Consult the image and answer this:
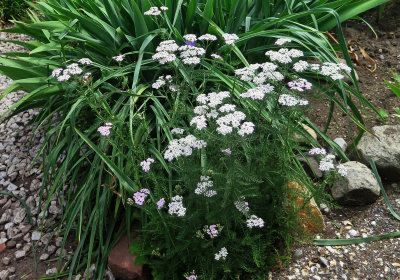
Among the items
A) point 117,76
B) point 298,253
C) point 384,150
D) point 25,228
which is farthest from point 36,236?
point 384,150

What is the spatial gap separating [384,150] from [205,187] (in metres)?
1.31

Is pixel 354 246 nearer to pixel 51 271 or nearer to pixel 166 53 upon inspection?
pixel 166 53

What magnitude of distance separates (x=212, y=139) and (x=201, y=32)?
127 centimetres

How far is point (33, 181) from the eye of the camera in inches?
110

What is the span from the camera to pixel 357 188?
7.28 feet

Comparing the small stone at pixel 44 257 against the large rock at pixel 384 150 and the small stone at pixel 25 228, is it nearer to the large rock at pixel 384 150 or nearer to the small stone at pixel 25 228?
the small stone at pixel 25 228

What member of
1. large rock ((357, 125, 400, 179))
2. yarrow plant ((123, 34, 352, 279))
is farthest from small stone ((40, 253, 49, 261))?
large rock ((357, 125, 400, 179))

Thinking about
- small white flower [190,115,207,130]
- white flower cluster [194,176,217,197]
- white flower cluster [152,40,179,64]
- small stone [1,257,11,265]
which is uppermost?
white flower cluster [152,40,179,64]

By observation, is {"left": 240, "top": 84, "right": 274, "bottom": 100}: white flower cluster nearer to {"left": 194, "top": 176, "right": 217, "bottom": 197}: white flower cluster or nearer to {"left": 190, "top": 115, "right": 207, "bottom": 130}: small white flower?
{"left": 190, "top": 115, "right": 207, "bottom": 130}: small white flower

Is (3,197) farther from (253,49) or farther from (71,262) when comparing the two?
(253,49)

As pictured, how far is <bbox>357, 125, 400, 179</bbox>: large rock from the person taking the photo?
2.35 meters

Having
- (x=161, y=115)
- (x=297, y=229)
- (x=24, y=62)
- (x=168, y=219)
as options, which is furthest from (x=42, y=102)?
(x=297, y=229)

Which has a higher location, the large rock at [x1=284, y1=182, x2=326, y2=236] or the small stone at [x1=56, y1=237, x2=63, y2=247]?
the large rock at [x1=284, y1=182, x2=326, y2=236]

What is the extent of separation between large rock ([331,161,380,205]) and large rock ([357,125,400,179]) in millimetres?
123
